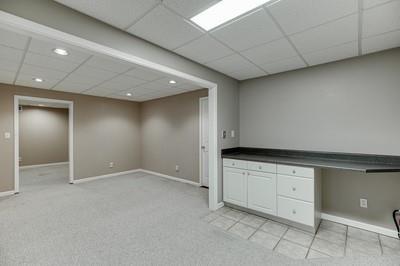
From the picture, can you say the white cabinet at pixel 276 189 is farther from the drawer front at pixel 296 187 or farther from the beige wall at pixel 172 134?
the beige wall at pixel 172 134

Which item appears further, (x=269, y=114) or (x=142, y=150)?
(x=142, y=150)

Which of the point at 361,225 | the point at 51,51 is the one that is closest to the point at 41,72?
the point at 51,51

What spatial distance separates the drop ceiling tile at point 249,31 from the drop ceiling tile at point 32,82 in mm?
3527

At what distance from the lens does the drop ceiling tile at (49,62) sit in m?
2.49

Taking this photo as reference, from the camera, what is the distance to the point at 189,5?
60.7 inches

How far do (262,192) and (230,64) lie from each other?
2059mm

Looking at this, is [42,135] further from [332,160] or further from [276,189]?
[332,160]

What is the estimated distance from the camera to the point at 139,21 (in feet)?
5.78

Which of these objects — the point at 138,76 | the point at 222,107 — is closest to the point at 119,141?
the point at 138,76

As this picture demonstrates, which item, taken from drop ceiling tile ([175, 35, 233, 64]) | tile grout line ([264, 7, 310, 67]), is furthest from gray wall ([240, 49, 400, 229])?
drop ceiling tile ([175, 35, 233, 64])

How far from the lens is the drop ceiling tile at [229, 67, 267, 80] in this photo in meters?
3.11

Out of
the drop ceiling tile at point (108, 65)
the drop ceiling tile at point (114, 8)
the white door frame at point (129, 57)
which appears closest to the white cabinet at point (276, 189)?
the white door frame at point (129, 57)

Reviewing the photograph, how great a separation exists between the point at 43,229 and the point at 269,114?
3.94 m

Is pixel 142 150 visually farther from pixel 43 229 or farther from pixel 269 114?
pixel 269 114
